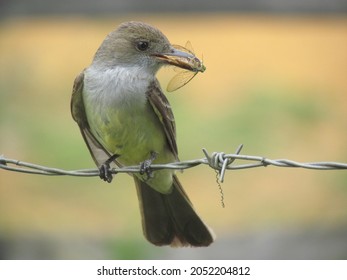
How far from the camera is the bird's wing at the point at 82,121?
4961 millimetres

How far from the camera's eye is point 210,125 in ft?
25.9

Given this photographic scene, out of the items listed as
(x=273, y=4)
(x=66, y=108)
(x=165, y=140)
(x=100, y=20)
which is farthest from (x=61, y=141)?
(x=165, y=140)

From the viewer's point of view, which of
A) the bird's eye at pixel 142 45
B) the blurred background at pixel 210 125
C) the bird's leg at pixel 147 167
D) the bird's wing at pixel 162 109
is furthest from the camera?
the blurred background at pixel 210 125

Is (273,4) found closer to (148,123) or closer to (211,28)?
(211,28)

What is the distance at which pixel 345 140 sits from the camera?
7879 mm

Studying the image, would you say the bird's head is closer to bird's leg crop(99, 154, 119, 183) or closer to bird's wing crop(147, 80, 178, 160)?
bird's wing crop(147, 80, 178, 160)

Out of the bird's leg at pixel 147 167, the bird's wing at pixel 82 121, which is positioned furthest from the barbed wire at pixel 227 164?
the bird's wing at pixel 82 121

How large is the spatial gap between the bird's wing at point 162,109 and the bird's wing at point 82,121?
0.33m

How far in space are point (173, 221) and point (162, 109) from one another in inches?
23.1

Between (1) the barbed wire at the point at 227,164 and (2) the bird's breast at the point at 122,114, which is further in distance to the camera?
(2) the bird's breast at the point at 122,114

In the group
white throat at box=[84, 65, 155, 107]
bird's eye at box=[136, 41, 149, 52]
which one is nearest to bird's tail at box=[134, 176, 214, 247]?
white throat at box=[84, 65, 155, 107]

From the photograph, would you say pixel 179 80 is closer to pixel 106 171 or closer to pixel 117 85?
pixel 117 85

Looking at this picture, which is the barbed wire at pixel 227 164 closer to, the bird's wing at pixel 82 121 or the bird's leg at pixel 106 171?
the bird's leg at pixel 106 171

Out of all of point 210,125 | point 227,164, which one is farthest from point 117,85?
point 210,125
